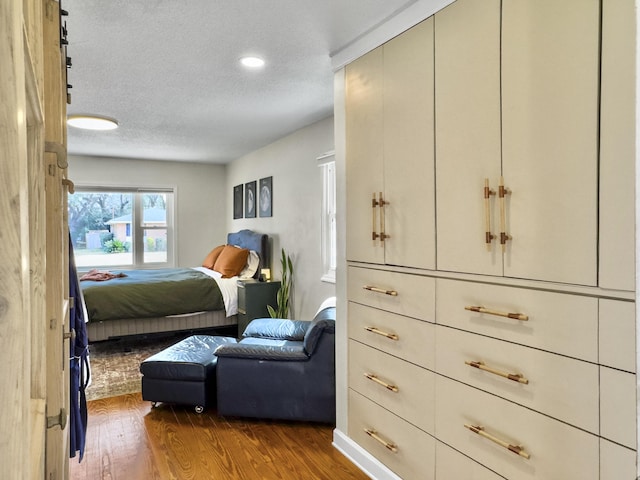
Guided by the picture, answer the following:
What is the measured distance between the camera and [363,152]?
2.37 metres

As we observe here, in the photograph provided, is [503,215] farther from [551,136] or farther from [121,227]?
[121,227]

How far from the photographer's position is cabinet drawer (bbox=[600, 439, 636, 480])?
1.22 meters

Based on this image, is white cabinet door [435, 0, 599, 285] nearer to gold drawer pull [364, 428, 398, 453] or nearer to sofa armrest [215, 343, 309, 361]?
gold drawer pull [364, 428, 398, 453]

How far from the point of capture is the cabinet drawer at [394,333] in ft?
6.44

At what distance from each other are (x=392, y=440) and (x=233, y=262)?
3.62 m

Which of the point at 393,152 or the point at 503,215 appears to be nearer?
the point at 503,215

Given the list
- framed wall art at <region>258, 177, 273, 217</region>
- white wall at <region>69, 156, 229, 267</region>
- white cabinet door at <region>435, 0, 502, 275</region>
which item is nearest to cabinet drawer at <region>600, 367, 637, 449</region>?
white cabinet door at <region>435, 0, 502, 275</region>

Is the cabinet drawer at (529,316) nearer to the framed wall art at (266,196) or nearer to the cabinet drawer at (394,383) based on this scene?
the cabinet drawer at (394,383)

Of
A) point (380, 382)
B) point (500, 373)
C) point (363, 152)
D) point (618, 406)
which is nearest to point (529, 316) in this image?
point (500, 373)

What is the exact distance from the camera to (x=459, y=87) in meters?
1.77

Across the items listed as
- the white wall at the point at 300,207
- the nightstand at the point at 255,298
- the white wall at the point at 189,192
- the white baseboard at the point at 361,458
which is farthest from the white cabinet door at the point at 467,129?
the white wall at the point at 189,192

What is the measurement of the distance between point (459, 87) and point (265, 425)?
7.68 feet

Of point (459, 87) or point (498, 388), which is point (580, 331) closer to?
point (498, 388)

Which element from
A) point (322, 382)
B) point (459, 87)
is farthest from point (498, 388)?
point (322, 382)
